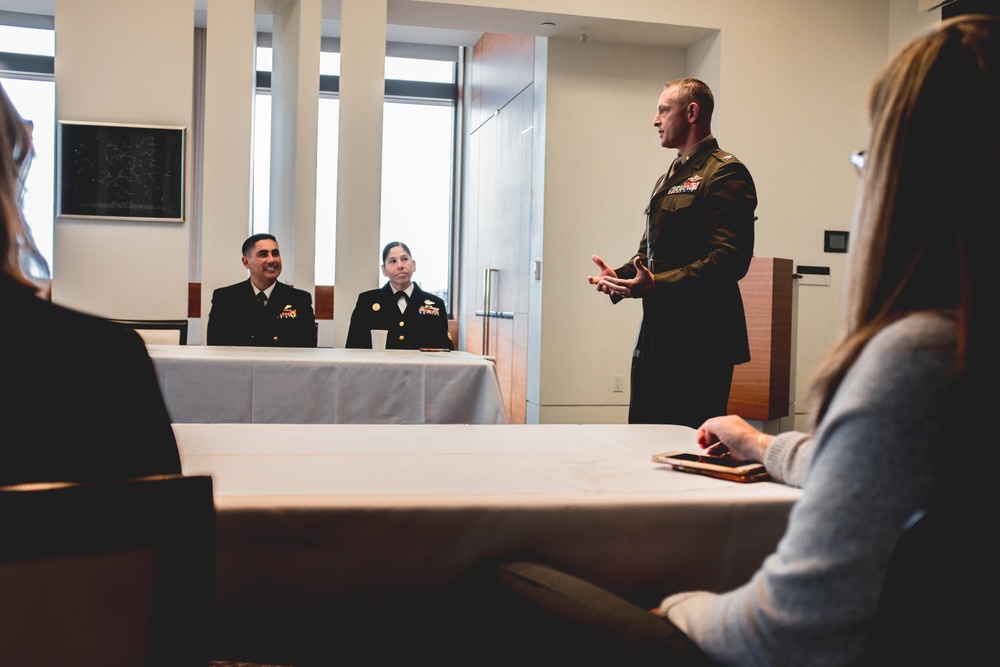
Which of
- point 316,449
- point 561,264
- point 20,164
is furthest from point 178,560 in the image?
point 561,264

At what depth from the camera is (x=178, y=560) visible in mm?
749

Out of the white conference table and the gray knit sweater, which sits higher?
the gray knit sweater

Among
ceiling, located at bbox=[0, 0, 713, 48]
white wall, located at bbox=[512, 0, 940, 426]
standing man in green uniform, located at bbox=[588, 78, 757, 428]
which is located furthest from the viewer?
white wall, located at bbox=[512, 0, 940, 426]

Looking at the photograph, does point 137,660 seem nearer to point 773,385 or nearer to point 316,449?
point 316,449

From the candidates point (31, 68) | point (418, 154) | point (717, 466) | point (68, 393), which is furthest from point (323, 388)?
point (31, 68)

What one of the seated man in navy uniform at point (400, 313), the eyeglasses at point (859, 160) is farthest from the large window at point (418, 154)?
the eyeglasses at point (859, 160)

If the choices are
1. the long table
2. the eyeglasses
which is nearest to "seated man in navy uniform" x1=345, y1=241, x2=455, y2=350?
the long table

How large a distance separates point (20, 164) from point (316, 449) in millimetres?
762

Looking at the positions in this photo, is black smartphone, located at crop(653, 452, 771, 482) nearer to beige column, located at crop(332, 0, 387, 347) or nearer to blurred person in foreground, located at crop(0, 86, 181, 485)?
blurred person in foreground, located at crop(0, 86, 181, 485)

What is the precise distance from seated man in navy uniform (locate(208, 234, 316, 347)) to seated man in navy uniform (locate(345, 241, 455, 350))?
336 millimetres

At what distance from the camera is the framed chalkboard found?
511cm

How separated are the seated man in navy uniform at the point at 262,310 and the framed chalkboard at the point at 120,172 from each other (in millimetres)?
898

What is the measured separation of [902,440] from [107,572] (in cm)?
69

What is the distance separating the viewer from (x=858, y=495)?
0.75m
